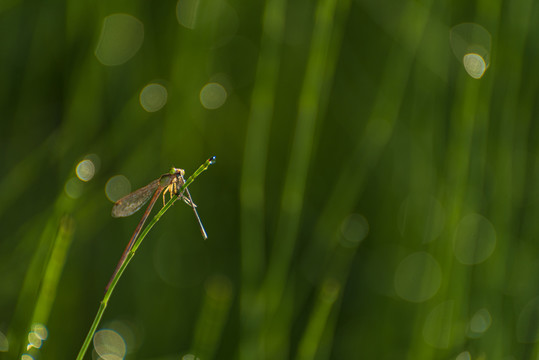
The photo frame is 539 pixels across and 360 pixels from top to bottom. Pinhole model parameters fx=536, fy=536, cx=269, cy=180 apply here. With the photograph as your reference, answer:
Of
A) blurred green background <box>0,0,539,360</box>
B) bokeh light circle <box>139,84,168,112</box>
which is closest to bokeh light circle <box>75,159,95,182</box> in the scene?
blurred green background <box>0,0,539,360</box>

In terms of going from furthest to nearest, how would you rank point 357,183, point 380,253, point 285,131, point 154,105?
point 285,131 → point 380,253 → point 154,105 → point 357,183

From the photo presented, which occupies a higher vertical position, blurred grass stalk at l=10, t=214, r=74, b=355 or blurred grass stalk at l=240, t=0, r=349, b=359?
blurred grass stalk at l=240, t=0, r=349, b=359

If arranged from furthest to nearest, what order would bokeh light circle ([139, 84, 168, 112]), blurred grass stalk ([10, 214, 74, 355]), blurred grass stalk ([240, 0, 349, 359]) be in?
bokeh light circle ([139, 84, 168, 112]) → blurred grass stalk ([240, 0, 349, 359]) → blurred grass stalk ([10, 214, 74, 355])

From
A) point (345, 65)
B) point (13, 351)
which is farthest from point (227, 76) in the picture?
point (13, 351)

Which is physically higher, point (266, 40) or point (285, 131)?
point (285, 131)

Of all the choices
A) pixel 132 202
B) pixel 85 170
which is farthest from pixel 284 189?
pixel 85 170

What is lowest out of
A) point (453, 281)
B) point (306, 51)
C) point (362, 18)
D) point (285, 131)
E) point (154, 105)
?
point (453, 281)

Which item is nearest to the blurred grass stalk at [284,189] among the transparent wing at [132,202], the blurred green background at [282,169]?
the blurred green background at [282,169]

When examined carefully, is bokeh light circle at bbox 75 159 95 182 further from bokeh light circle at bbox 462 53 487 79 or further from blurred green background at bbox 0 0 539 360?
bokeh light circle at bbox 462 53 487 79

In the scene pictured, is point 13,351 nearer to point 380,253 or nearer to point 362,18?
point 380,253
